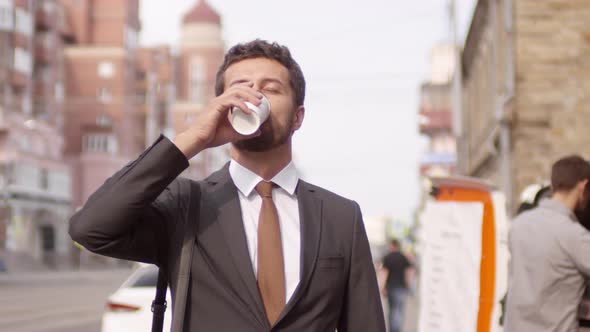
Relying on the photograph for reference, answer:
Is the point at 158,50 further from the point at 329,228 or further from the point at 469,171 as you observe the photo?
the point at 329,228

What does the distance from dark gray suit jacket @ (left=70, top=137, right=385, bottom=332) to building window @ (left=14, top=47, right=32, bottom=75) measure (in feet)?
211

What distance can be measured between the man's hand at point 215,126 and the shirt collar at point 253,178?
0.61ft

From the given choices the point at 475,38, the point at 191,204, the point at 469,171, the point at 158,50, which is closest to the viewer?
the point at 191,204

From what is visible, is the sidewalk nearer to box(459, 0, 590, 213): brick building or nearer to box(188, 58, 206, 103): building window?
box(459, 0, 590, 213): brick building

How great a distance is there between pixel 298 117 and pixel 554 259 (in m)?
2.45

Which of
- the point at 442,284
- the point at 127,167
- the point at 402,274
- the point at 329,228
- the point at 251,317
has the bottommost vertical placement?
the point at 402,274

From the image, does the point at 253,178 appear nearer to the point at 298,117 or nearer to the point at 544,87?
the point at 298,117

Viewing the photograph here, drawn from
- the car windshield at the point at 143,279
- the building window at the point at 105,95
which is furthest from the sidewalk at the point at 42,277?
the car windshield at the point at 143,279

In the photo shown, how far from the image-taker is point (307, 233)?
311 centimetres

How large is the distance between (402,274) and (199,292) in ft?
48.2

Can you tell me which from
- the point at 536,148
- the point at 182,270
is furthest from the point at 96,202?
the point at 536,148

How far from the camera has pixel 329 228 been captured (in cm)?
318

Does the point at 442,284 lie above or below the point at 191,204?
below

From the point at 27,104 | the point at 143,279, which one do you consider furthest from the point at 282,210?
the point at 27,104
